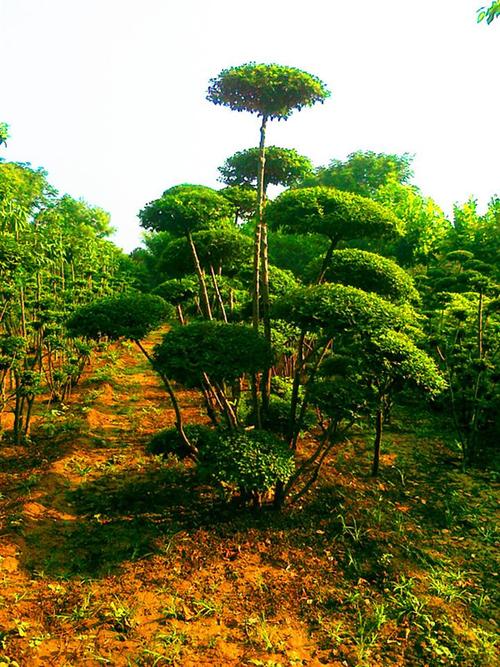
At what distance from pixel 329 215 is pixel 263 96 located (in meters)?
2.09

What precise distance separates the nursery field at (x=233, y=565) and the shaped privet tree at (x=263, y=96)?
6.11 feet

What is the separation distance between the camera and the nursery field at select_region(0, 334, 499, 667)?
11.3ft

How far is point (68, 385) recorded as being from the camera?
368 inches

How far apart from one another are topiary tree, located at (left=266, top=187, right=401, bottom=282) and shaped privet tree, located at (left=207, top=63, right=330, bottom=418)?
0.60m

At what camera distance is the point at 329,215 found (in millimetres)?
4980

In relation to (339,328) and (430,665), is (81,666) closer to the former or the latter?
(430,665)

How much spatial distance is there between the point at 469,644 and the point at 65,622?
3.36 metres

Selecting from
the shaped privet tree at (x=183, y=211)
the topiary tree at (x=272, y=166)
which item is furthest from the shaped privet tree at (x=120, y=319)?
the topiary tree at (x=272, y=166)

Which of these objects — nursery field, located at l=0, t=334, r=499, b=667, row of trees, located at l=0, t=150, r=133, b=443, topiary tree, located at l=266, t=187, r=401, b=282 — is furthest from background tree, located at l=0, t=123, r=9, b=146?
nursery field, located at l=0, t=334, r=499, b=667

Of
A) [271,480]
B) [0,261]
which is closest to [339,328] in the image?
[271,480]

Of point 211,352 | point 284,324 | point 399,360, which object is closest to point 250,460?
point 211,352

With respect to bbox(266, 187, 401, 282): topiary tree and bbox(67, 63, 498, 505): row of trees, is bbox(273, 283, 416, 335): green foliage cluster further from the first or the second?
bbox(266, 187, 401, 282): topiary tree

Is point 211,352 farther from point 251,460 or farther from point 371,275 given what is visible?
point 371,275

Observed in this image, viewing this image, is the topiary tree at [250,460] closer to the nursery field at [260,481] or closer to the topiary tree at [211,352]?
the nursery field at [260,481]
